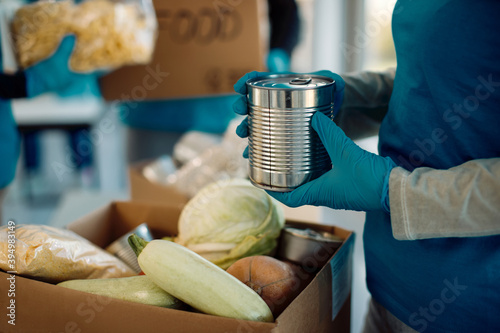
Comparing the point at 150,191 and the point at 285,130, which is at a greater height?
the point at 285,130

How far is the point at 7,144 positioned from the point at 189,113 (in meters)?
0.81

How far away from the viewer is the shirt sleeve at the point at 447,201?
64 cm

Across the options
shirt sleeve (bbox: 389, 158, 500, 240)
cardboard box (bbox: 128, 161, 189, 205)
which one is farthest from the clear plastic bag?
shirt sleeve (bbox: 389, 158, 500, 240)

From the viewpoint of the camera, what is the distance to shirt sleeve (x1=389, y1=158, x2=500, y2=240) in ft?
2.11

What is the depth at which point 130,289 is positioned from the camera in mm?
793

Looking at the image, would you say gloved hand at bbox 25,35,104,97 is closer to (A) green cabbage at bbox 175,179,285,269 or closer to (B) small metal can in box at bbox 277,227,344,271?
(A) green cabbage at bbox 175,179,285,269

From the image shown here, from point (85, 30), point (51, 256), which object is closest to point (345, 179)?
point (51, 256)

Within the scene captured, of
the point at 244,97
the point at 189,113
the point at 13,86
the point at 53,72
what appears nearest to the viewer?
the point at 244,97

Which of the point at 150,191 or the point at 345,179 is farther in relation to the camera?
the point at 150,191

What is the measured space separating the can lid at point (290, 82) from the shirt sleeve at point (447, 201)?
0.19 m

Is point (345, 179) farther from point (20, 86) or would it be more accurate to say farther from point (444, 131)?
point (20, 86)

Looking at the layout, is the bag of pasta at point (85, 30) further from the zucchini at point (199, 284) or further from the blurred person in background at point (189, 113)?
the zucchini at point (199, 284)

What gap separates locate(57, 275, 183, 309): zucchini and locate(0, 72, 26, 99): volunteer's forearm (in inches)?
39.9

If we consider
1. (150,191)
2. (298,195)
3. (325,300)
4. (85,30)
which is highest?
(85,30)
